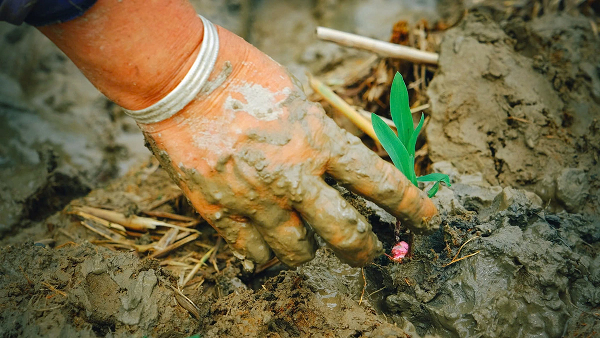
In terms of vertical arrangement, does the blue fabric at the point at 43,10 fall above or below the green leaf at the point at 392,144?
above

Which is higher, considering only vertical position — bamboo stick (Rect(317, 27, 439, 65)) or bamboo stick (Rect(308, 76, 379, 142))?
bamboo stick (Rect(317, 27, 439, 65))

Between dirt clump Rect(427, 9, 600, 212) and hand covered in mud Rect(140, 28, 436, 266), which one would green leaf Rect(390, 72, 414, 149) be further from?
dirt clump Rect(427, 9, 600, 212)

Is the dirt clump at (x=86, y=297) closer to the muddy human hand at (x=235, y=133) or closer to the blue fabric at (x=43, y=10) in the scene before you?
the muddy human hand at (x=235, y=133)

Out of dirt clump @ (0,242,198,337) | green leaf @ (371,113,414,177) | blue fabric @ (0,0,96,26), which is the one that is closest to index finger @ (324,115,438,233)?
green leaf @ (371,113,414,177)

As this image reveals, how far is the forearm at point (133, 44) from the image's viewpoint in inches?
51.3

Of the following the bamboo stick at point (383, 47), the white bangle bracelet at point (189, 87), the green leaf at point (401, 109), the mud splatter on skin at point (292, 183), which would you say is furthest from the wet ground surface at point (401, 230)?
the white bangle bracelet at point (189, 87)

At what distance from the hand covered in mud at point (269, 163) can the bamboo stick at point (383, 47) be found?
1.41m

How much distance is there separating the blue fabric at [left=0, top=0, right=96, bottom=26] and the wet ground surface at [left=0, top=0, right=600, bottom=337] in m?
0.89

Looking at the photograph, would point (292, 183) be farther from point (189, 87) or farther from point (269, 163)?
point (189, 87)

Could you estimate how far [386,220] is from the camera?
1.89m

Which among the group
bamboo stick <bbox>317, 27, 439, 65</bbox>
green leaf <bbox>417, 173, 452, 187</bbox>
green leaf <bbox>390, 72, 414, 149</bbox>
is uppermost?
green leaf <bbox>390, 72, 414, 149</bbox>

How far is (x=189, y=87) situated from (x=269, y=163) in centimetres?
41

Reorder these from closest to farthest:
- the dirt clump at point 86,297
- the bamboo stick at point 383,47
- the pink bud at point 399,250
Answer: the dirt clump at point 86,297, the pink bud at point 399,250, the bamboo stick at point 383,47

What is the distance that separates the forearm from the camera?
1302 mm
